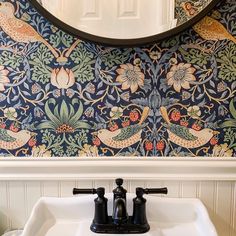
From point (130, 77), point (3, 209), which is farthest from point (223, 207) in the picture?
point (3, 209)

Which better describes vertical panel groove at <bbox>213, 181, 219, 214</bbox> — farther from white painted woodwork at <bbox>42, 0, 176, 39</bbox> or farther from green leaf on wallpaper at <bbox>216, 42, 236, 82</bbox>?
white painted woodwork at <bbox>42, 0, 176, 39</bbox>

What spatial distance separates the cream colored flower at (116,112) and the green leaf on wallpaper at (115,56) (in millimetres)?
161

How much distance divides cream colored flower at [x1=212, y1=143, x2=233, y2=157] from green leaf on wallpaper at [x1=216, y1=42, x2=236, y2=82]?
23cm

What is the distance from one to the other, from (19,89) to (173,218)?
0.69m

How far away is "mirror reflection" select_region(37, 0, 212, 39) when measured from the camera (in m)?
1.18

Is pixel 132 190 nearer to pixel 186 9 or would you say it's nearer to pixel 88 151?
pixel 88 151

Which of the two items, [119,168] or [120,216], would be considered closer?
[120,216]

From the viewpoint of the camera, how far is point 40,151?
1271 mm

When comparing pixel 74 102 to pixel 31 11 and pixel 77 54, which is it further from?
pixel 31 11

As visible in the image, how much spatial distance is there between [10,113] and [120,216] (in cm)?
53

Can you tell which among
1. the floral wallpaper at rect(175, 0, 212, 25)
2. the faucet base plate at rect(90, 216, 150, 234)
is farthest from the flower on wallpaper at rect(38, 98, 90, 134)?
the floral wallpaper at rect(175, 0, 212, 25)

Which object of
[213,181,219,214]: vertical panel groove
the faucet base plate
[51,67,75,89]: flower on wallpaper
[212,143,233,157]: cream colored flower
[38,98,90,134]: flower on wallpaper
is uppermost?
[51,67,75,89]: flower on wallpaper

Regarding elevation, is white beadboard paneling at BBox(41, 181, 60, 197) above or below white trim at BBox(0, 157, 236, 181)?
below

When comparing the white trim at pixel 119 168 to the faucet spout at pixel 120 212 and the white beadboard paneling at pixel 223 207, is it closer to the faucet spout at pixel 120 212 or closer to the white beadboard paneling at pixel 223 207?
the white beadboard paneling at pixel 223 207
